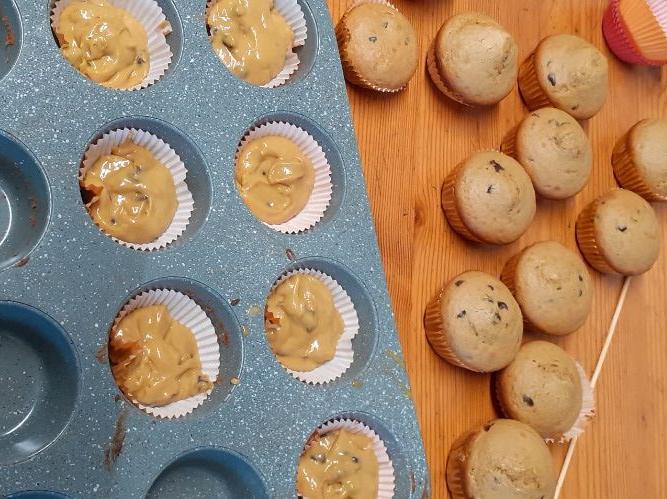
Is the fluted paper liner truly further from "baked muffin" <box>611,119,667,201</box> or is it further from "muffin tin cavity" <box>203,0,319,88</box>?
"muffin tin cavity" <box>203,0,319,88</box>

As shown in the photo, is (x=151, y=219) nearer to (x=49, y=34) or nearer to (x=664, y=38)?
(x=49, y=34)

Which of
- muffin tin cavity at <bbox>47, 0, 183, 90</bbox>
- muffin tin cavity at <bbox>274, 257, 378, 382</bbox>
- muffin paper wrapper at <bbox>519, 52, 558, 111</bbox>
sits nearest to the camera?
muffin tin cavity at <bbox>47, 0, 183, 90</bbox>

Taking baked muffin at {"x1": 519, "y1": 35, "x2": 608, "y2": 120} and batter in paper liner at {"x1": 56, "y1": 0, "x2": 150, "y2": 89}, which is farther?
baked muffin at {"x1": 519, "y1": 35, "x2": 608, "y2": 120}

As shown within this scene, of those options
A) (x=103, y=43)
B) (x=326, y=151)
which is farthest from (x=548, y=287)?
(x=103, y=43)

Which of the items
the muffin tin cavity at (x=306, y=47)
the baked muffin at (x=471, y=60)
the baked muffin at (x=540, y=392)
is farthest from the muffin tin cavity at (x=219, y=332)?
the baked muffin at (x=471, y=60)

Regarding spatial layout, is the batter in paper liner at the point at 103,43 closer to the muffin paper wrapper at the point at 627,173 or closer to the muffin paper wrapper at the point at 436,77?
the muffin paper wrapper at the point at 436,77

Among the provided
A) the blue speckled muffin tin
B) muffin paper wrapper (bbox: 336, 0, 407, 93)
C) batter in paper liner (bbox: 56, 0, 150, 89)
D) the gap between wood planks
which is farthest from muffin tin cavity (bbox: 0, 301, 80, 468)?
the gap between wood planks
